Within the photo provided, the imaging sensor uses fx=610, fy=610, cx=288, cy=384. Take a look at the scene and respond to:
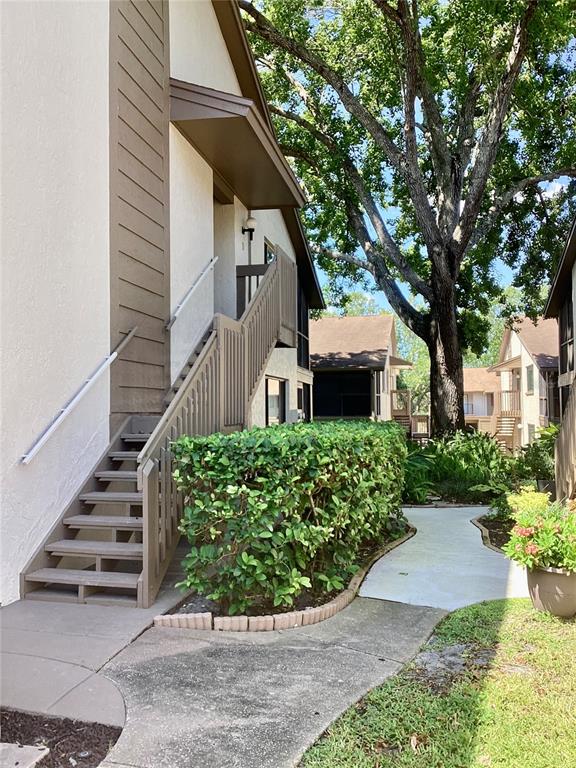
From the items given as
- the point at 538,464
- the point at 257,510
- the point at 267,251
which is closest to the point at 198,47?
the point at 267,251

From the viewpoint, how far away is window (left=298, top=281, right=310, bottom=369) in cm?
1814

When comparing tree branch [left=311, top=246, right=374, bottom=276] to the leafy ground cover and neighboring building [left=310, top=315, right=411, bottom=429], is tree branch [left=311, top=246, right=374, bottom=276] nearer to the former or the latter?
the leafy ground cover

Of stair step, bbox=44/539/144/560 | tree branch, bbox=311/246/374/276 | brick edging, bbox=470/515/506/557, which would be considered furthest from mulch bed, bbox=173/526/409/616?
tree branch, bbox=311/246/374/276

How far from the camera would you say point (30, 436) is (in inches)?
200

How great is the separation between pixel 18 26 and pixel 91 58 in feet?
3.97

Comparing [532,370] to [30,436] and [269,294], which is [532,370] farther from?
[30,436]

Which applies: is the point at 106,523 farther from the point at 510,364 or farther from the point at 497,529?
the point at 510,364

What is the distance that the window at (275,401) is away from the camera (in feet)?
44.2

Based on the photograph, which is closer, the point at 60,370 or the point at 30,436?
the point at 30,436

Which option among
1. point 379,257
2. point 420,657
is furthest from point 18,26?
point 379,257

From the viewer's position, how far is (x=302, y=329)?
1855 centimetres

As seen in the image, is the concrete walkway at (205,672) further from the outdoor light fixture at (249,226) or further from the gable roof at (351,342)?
the gable roof at (351,342)

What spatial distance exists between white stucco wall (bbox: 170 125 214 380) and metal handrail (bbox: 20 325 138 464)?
1.42 meters

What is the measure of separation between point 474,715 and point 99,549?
129 inches
